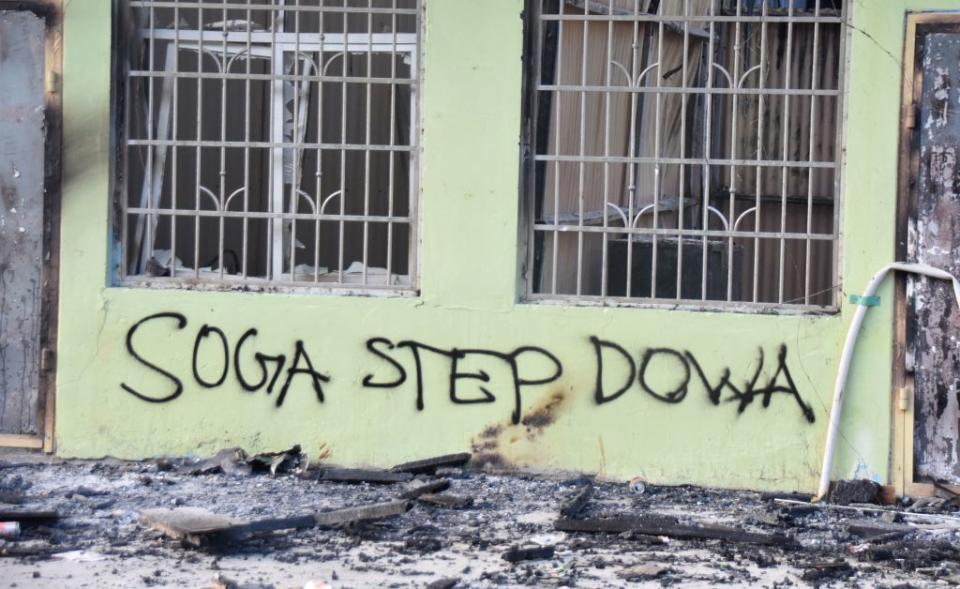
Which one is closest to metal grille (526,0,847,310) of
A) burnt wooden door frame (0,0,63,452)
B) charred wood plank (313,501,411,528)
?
charred wood plank (313,501,411,528)

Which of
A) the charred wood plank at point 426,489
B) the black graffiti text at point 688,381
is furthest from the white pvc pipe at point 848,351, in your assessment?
the charred wood plank at point 426,489

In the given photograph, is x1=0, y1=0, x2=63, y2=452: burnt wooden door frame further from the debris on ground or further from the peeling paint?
the peeling paint

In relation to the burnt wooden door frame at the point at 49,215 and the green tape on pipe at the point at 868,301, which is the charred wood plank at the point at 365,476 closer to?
the burnt wooden door frame at the point at 49,215

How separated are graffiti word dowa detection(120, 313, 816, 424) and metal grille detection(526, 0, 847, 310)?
0.31 m

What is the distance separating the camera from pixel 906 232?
685 cm

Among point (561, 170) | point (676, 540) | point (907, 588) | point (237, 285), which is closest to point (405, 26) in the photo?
point (561, 170)

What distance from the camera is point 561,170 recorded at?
729cm

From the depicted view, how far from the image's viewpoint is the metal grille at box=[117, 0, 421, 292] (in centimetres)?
738

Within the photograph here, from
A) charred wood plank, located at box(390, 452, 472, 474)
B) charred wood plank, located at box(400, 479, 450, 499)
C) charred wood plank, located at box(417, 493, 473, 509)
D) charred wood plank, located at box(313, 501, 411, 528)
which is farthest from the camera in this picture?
charred wood plank, located at box(390, 452, 472, 474)

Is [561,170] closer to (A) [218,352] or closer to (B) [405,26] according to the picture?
(B) [405,26]

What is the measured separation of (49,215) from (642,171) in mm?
3132

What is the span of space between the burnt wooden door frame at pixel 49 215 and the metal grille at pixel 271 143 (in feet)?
1.13

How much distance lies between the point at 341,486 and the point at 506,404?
0.93 meters

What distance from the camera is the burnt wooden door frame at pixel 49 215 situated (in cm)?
743
